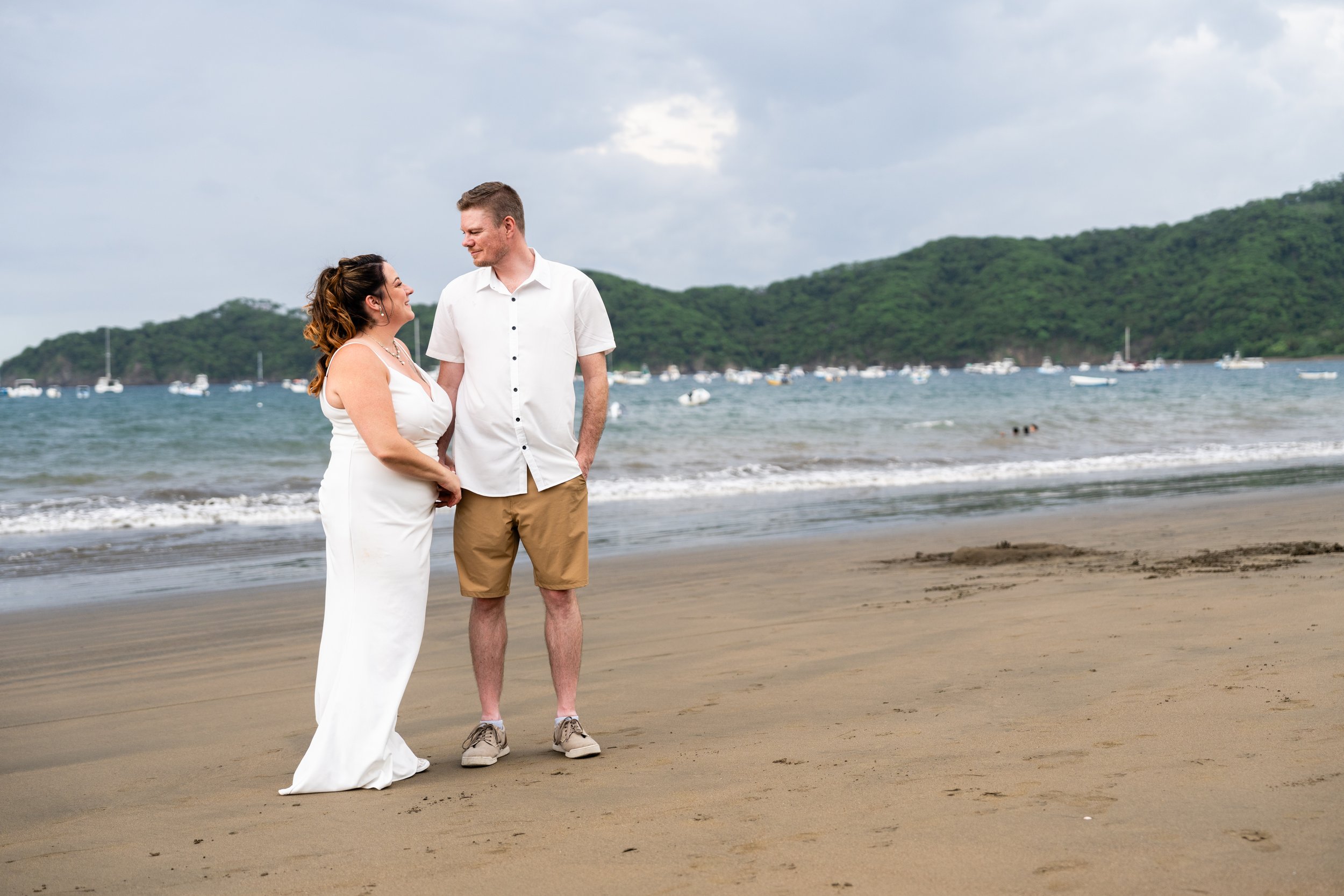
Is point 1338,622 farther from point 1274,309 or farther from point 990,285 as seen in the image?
point 990,285

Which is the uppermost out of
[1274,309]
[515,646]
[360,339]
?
[1274,309]

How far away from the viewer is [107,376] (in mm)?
98500

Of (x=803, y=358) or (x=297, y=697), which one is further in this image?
(x=803, y=358)

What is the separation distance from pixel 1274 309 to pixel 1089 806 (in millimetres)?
105975

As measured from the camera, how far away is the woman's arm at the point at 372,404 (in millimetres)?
3545

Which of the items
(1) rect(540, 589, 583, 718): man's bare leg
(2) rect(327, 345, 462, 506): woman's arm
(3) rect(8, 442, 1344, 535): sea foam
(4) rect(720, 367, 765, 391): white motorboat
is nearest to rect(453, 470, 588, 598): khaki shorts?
(1) rect(540, 589, 583, 718): man's bare leg

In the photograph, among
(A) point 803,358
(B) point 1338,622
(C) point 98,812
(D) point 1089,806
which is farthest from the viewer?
(A) point 803,358

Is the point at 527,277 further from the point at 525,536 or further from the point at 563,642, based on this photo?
the point at 563,642

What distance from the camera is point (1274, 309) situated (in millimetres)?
93188

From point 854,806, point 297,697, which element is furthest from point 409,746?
point 854,806

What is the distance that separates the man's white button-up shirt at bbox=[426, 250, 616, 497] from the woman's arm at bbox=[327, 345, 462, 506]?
0.30 m

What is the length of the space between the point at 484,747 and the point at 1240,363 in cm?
9884

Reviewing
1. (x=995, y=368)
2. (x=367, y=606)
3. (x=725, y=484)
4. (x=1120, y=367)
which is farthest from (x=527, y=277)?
(x=995, y=368)

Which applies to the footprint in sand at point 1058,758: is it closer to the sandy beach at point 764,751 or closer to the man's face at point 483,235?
the sandy beach at point 764,751
